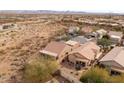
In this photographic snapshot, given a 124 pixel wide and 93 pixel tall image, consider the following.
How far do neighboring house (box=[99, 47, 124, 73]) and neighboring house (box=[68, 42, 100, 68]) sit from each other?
0.35m

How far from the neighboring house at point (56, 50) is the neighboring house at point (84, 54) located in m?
0.24

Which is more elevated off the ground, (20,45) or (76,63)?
(20,45)

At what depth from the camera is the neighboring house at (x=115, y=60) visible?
12.5 feet

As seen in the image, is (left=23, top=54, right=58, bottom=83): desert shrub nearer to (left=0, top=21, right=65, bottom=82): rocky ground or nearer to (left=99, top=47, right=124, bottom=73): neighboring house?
(left=0, top=21, right=65, bottom=82): rocky ground

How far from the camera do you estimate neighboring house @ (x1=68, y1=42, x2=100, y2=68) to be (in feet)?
13.9

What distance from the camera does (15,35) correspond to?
4.45 m

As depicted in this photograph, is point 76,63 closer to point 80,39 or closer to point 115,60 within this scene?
point 80,39

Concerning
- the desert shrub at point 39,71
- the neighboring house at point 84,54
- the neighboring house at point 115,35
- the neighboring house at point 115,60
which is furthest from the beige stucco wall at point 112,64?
the desert shrub at point 39,71

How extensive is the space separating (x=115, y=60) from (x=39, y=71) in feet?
5.91

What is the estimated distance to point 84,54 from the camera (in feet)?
14.8

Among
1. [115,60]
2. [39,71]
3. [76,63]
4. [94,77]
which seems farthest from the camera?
[76,63]

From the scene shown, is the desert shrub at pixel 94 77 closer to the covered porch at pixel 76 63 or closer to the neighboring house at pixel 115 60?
the neighboring house at pixel 115 60

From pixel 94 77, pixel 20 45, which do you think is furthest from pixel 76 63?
pixel 20 45
